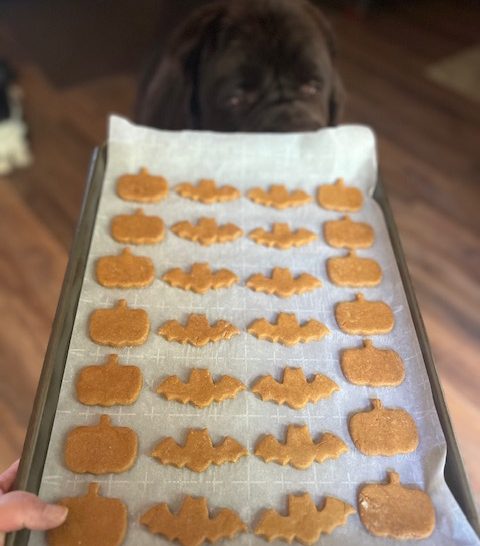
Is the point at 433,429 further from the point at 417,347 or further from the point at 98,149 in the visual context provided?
the point at 98,149

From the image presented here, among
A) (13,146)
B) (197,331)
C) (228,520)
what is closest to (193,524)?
(228,520)

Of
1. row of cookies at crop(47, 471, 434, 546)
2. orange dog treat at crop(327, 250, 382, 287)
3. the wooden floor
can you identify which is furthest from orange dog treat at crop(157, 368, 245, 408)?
the wooden floor

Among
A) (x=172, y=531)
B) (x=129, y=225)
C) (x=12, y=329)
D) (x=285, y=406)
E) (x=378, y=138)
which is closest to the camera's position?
(x=172, y=531)

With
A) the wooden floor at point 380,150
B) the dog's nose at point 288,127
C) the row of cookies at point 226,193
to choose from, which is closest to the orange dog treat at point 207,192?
the row of cookies at point 226,193

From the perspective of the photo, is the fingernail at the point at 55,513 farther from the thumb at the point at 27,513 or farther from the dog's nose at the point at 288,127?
the dog's nose at the point at 288,127

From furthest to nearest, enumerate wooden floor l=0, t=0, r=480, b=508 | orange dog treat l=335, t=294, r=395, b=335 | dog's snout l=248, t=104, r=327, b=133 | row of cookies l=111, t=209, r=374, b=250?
wooden floor l=0, t=0, r=480, b=508 → dog's snout l=248, t=104, r=327, b=133 → row of cookies l=111, t=209, r=374, b=250 → orange dog treat l=335, t=294, r=395, b=335

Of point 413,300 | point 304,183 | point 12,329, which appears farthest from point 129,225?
point 12,329

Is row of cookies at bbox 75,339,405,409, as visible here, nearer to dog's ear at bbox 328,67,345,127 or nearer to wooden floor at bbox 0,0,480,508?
dog's ear at bbox 328,67,345,127
